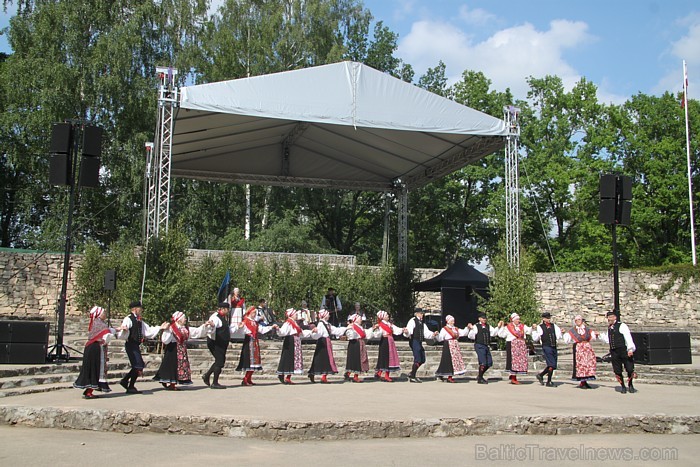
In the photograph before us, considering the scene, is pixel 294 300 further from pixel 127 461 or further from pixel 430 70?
pixel 430 70

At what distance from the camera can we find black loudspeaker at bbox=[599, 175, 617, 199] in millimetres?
13055

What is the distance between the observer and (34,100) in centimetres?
2677

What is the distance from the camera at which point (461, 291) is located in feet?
66.7

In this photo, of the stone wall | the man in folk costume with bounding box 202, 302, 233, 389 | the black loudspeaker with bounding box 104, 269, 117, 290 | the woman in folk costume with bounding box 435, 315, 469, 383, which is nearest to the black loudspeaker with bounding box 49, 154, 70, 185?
the man in folk costume with bounding box 202, 302, 233, 389

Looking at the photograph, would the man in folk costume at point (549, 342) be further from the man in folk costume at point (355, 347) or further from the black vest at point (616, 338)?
the man in folk costume at point (355, 347)

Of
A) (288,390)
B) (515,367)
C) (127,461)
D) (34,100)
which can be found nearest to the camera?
(127,461)

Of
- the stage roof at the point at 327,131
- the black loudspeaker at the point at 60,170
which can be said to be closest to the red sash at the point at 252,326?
the black loudspeaker at the point at 60,170

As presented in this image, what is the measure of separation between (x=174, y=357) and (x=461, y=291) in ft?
37.4

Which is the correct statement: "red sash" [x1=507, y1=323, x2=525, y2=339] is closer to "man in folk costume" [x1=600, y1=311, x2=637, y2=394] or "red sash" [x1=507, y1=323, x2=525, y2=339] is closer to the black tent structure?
"man in folk costume" [x1=600, y1=311, x2=637, y2=394]

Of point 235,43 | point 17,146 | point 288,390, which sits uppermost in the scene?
point 235,43

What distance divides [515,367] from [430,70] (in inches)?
1070

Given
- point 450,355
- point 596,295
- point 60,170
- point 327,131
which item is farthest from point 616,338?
point 596,295

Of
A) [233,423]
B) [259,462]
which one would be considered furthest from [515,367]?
[259,462]

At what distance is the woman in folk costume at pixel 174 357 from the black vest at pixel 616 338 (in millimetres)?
6887
